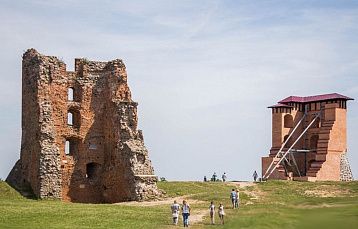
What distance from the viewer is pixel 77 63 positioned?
44344 millimetres

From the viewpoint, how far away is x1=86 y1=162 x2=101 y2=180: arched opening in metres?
44.3

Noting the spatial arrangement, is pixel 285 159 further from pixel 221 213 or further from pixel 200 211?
pixel 221 213

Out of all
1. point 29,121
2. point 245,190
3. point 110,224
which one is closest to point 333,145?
point 245,190

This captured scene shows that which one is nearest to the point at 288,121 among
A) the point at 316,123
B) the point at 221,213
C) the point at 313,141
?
the point at 316,123

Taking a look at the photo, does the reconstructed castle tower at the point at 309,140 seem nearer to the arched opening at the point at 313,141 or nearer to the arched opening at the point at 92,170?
the arched opening at the point at 313,141

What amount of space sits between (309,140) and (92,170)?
2513cm

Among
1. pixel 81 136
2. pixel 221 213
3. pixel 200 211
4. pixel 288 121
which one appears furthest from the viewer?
pixel 288 121

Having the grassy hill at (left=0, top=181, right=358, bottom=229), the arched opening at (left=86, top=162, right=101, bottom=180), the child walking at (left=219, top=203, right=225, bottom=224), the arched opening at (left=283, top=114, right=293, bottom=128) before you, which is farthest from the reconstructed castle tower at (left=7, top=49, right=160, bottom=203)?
the arched opening at (left=283, top=114, right=293, bottom=128)

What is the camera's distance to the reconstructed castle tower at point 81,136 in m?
40.5

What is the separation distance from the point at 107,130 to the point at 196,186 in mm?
6995

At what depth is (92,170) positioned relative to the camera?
44688 mm

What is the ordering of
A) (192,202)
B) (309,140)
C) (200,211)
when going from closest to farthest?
(200,211) → (192,202) → (309,140)

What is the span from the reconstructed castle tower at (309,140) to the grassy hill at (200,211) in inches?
468

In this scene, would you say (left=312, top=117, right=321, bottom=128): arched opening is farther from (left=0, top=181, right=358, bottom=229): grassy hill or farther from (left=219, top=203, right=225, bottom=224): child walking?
(left=219, top=203, right=225, bottom=224): child walking
